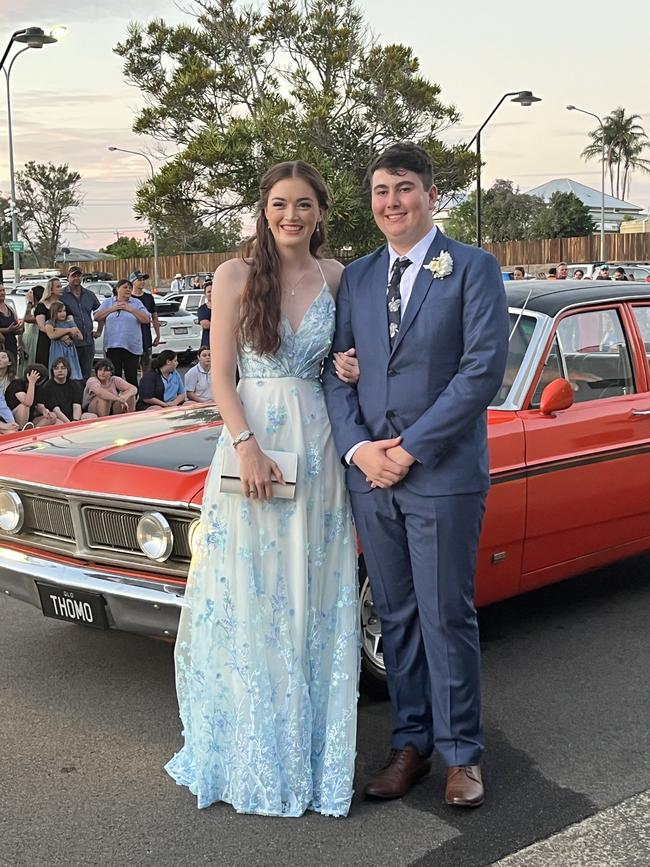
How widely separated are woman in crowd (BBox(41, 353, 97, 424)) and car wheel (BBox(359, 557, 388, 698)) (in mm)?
6367

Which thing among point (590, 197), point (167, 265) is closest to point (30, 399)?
point (167, 265)

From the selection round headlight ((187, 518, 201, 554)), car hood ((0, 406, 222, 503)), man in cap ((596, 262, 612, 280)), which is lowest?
round headlight ((187, 518, 201, 554))

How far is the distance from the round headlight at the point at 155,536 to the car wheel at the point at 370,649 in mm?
762

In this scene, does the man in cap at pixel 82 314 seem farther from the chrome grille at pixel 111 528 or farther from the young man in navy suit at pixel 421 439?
the young man in navy suit at pixel 421 439

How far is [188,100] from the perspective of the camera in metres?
24.0

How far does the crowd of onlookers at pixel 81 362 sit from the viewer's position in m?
9.82

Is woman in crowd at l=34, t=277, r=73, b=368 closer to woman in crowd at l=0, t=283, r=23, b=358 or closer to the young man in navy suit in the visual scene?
woman in crowd at l=0, t=283, r=23, b=358

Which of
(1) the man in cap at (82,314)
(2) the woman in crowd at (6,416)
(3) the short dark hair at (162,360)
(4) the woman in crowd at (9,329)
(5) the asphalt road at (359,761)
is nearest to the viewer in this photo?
(5) the asphalt road at (359,761)

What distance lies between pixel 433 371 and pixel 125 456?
4.84 feet

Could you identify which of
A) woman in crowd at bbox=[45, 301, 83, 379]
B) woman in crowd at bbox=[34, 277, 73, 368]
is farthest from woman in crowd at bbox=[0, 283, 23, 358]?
woman in crowd at bbox=[45, 301, 83, 379]

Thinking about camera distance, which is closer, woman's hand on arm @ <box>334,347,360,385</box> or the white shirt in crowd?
woman's hand on arm @ <box>334,347,360,385</box>

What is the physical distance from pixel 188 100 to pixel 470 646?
2266cm

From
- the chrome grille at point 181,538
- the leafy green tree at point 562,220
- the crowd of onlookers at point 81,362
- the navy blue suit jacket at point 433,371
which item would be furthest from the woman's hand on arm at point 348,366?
the leafy green tree at point 562,220

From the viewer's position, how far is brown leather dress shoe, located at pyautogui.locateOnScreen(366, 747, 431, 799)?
3287 mm
